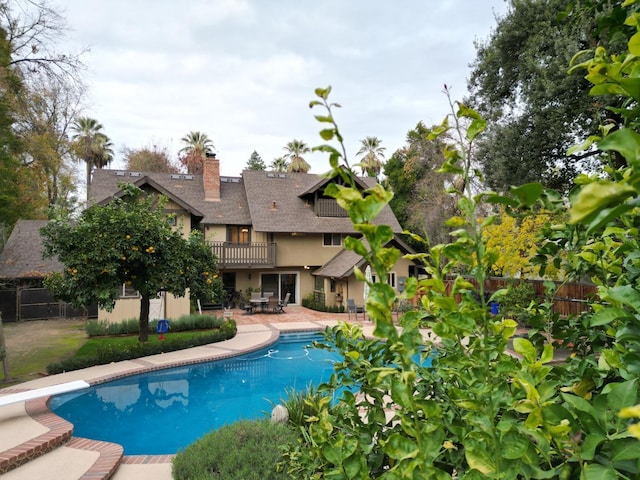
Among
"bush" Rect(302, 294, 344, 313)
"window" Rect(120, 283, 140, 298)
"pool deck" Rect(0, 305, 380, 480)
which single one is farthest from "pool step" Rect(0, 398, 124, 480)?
"bush" Rect(302, 294, 344, 313)

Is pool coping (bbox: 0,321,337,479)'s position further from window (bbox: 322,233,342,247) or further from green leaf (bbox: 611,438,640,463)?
window (bbox: 322,233,342,247)

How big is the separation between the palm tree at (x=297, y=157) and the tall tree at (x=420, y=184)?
12.1 meters

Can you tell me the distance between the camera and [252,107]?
1133 inches

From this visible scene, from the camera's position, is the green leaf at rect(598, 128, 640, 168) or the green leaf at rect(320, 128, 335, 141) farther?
the green leaf at rect(320, 128, 335, 141)

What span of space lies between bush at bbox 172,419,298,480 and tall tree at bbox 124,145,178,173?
3998 cm

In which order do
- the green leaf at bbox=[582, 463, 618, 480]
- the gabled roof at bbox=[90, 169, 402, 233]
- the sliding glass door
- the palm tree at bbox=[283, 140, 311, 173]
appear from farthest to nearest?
1. the palm tree at bbox=[283, 140, 311, 173]
2. the sliding glass door
3. the gabled roof at bbox=[90, 169, 402, 233]
4. the green leaf at bbox=[582, 463, 618, 480]

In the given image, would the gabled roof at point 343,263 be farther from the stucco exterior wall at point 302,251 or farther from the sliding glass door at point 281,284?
the sliding glass door at point 281,284

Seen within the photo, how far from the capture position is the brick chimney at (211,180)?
25156 mm

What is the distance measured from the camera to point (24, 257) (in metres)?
20.9

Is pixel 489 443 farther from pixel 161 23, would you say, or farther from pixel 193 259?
pixel 161 23

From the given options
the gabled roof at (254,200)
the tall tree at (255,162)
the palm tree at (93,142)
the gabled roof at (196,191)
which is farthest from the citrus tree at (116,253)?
the tall tree at (255,162)

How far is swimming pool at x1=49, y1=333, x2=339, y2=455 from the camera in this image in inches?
344

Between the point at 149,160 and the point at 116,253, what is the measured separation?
33540 mm

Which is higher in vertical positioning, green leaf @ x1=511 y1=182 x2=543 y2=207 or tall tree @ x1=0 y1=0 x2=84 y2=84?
tall tree @ x1=0 y1=0 x2=84 y2=84
